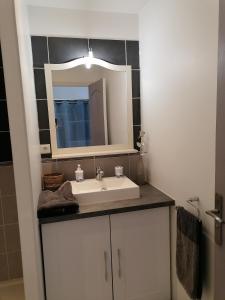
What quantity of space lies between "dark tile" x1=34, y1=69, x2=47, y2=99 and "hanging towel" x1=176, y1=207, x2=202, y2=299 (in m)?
1.36

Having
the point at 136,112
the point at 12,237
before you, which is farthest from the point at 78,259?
the point at 136,112

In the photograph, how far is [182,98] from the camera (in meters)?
1.49

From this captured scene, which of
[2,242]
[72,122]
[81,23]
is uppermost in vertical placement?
[81,23]

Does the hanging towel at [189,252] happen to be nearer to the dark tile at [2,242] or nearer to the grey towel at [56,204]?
the grey towel at [56,204]

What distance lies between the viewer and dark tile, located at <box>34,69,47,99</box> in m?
1.93

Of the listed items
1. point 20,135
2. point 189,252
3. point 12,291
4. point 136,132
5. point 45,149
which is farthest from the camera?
point 136,132

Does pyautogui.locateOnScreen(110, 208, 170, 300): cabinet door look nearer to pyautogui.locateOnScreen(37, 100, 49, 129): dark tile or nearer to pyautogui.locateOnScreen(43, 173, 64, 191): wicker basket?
pyautogui.locateOnScreen(43, 173, 64, 191): wicker basket

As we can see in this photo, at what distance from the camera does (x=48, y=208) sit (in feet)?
4.87

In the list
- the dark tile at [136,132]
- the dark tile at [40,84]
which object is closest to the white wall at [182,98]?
the dark tile at [136,132]

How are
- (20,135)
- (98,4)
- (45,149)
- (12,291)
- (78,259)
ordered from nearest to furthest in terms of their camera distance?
(20,135) < (78,259) < (98,4) < (45,149) < (12,291)

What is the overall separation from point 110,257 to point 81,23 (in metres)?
1.81

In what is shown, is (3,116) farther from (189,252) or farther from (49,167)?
(189,252)

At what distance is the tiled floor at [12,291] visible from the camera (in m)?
2.04

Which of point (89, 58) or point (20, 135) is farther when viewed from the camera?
point (89, 58)
